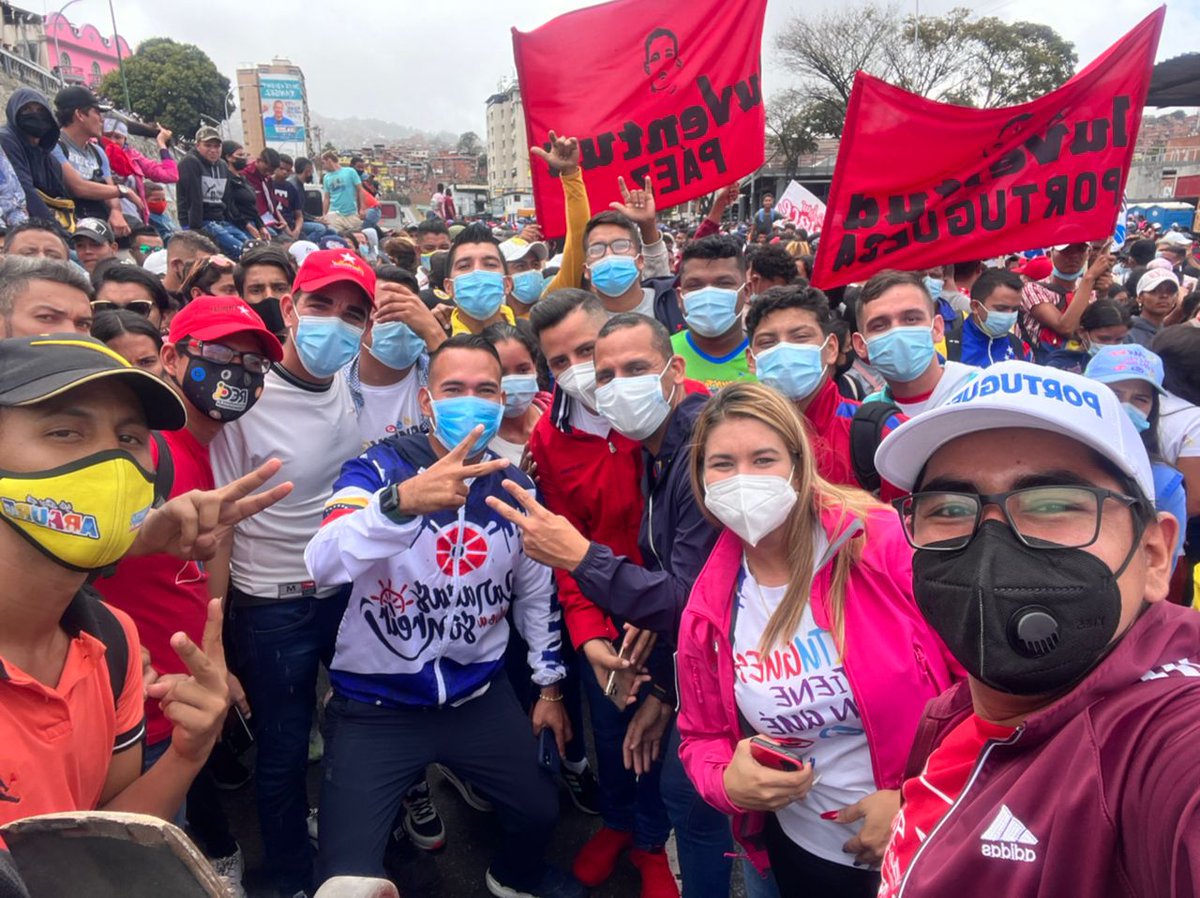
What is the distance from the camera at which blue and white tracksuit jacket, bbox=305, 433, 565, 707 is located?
2.70 m

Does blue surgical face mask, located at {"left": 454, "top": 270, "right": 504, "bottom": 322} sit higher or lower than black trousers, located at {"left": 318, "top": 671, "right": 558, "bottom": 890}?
higher

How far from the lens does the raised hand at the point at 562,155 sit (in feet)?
15.5

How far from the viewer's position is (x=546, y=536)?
2.54 m

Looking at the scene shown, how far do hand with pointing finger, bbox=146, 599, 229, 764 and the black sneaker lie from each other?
171 cm

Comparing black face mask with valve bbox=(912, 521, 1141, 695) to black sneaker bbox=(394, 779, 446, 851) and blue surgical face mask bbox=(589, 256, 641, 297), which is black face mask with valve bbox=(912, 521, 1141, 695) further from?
blue surgical face mask bbox=(589, 256, 641, 297)

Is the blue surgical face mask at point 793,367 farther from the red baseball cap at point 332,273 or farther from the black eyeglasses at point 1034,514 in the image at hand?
the black eyeglasses at point 1034,514

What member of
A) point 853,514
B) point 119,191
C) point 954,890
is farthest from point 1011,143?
point 119,191

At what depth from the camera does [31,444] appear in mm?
1535

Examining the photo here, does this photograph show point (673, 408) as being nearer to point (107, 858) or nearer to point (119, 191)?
point (107, 858)

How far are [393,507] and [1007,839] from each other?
6.08ft

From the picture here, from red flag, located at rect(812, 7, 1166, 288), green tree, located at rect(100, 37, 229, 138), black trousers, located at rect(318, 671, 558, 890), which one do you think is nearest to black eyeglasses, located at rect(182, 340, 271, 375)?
black trousers, located at rect(318, 671, 558, 890)

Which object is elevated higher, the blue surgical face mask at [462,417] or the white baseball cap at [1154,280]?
the white baseball cap at [1154,280]

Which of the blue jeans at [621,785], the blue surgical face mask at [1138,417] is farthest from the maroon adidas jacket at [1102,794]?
the blue surgical face mask at [1138,417]

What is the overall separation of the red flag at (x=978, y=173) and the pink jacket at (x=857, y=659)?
9.21 ft
